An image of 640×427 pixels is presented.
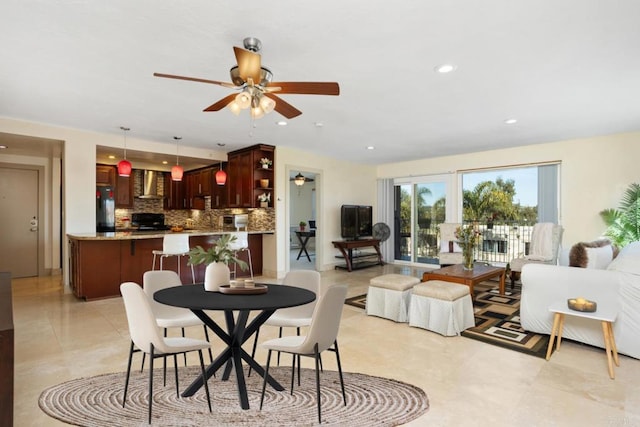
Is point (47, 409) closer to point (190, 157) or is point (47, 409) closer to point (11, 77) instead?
point (11, 77)

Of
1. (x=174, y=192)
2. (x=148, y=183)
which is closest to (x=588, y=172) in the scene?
(x=174, y=192)

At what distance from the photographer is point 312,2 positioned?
6.62 feet

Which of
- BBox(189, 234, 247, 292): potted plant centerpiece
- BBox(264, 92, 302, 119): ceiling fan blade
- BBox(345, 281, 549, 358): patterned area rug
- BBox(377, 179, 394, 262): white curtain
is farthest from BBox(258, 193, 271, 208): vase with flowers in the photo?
BBox(189, 234, 247, 292): potted plant centerpiece

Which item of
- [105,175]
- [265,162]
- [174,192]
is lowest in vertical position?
[174,192]

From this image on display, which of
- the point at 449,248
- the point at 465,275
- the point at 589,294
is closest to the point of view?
the point at 589,294

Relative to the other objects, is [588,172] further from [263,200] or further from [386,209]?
[263,200]

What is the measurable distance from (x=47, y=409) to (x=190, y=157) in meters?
5.23

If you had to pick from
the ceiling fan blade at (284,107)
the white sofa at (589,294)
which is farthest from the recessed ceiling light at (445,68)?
the white sofa at (589,294)

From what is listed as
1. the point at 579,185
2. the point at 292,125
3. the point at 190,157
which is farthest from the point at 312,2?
the point at 579,185

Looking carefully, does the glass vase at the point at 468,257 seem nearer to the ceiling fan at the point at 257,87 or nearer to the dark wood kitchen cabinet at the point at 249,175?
the ceiling fan at the point at 257,87

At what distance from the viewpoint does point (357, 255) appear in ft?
26.0

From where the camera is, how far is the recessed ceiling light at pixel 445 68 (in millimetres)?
2881

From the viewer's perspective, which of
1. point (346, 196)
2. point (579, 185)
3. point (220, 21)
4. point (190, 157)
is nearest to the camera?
point (220, 21)

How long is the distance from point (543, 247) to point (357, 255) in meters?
3.73
